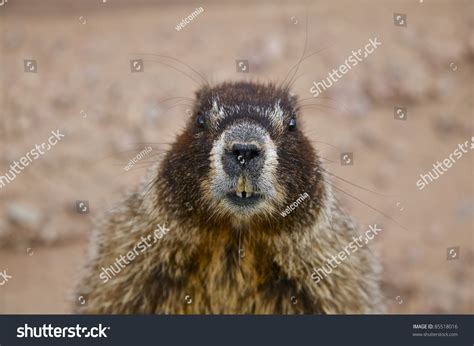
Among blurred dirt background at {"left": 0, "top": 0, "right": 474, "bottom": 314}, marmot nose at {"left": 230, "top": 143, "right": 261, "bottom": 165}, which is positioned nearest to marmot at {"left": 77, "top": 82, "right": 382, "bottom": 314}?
marmot nose at {"left": 230, "top": 143, "right": 261, "bottom": 165}

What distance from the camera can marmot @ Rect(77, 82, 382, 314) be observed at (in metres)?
5.10

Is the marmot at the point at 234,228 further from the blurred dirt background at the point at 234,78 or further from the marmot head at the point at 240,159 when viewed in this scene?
the blurred dirt background at the point at 234,78

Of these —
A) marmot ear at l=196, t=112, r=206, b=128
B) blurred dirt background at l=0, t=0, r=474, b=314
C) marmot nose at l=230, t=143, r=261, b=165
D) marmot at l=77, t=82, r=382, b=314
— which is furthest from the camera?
blurred dirt background at l=0, t=0, r=474, b=314

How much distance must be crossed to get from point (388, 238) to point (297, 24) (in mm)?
3379

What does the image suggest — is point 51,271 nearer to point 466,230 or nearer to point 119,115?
point 119,115

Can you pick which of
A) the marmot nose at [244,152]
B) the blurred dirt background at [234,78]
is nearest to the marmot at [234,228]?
the marmot nose at [244,152]

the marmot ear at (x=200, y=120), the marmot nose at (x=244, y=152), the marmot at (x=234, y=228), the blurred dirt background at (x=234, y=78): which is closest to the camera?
the marmot nose at (x=244, y=152)

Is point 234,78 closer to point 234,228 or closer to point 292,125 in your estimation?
point 292,125

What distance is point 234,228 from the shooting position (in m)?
5.48

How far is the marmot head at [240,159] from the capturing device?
496 centimetres

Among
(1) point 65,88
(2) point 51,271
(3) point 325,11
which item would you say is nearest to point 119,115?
(1) point 65,88

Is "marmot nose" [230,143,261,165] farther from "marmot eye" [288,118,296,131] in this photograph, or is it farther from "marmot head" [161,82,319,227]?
"marmot eye" [288,118,296,131]

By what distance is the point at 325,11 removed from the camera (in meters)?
11.2

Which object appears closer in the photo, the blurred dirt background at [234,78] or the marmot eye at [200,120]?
the marmot eye at [200,120]
